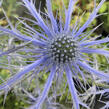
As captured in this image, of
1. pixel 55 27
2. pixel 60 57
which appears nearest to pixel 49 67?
pixel 60 57

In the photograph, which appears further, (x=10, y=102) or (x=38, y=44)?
(x=10, y=102)

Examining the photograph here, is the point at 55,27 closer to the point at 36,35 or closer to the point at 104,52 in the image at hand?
the point at 36,35

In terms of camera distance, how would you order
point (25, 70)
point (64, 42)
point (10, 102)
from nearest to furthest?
point (25, 70) → point (64, 42) → point (10, 102)

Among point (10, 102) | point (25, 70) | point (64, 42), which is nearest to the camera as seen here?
point (25, 70)

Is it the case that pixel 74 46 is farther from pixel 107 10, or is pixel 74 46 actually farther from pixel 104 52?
pixel 107 10

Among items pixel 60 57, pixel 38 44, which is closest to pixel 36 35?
pixel 38 44

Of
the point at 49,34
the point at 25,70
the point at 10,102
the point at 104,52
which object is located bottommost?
the point at 10,102

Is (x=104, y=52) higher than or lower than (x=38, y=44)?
lower
